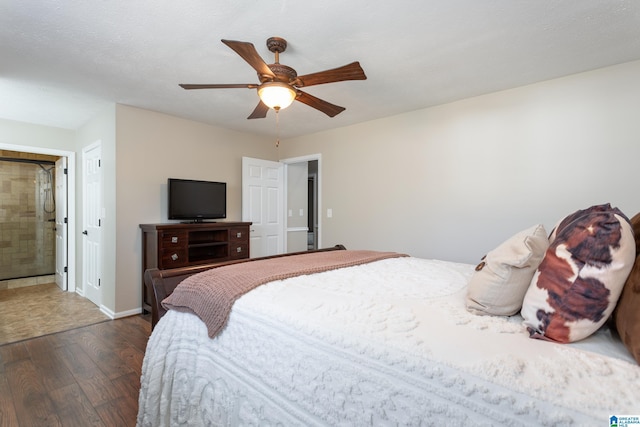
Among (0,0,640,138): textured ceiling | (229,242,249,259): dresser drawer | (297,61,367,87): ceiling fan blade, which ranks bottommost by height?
(229,242,249,259): dresser drawer

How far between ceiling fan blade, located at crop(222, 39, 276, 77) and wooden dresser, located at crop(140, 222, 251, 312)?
89.2 inches

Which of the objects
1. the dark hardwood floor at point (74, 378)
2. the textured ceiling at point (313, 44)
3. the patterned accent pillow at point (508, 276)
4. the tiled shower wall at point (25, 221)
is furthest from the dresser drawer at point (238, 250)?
the tiled shower wall at point (25, 221)

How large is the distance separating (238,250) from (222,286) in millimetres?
2756

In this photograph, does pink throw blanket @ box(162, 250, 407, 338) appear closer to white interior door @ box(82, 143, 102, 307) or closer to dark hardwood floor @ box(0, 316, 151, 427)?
dark hardwood floor @ box(0, 316, 151, 427)

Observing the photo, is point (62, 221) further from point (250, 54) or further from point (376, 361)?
point (376, 361)

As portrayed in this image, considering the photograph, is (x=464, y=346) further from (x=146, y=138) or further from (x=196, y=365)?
(x=146, y=138)

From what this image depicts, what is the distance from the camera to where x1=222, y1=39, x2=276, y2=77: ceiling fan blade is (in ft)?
5.45

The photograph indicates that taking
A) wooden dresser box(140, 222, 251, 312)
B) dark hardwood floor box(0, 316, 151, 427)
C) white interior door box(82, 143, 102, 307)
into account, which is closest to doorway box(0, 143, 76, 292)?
white interior door box(82, 143, 102, 307)

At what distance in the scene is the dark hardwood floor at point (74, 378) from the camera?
189 cm

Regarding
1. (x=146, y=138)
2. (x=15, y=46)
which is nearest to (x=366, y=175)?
(x=146, y=138)

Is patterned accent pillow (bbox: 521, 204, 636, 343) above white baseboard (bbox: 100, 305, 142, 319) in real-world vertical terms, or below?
above

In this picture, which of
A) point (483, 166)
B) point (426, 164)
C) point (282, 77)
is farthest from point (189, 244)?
point (483, 166)

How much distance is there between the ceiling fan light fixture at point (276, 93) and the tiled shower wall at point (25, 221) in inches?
207

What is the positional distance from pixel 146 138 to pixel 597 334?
4.25m
